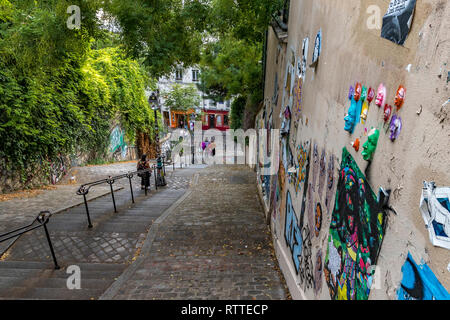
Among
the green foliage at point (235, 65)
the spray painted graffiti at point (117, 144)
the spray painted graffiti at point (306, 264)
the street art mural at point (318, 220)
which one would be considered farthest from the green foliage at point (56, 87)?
the green foliage at point (235, 65)

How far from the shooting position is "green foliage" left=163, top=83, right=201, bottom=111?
33438 millimetres

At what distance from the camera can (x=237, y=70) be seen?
15.0 m

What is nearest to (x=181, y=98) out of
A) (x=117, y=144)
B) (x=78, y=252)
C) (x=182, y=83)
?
(x=182, y=83)

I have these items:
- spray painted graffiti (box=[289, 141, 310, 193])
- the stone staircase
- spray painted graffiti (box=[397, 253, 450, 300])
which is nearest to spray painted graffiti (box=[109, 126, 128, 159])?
the stone staircase

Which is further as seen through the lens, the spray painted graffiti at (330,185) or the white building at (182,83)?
the white building at (182,83)

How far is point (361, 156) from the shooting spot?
2.00 meters

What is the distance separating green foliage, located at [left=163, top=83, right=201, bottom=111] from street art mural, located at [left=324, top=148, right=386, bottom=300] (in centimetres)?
3216

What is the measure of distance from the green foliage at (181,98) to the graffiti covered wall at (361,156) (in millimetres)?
30625

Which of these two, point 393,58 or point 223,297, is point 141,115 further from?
point 393,58

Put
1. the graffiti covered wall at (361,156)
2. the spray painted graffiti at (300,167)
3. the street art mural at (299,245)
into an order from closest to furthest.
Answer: the graffiti covered wall at (361,156)
the street art mural at (299,245)
the spray painted graffiti at (300,167)

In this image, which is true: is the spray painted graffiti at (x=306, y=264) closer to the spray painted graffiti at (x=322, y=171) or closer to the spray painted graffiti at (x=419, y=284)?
the spray painted graffiti at (x=322, y=171)

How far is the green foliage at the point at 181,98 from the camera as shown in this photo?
33.4 meters

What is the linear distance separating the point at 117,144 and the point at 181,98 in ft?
56.6
